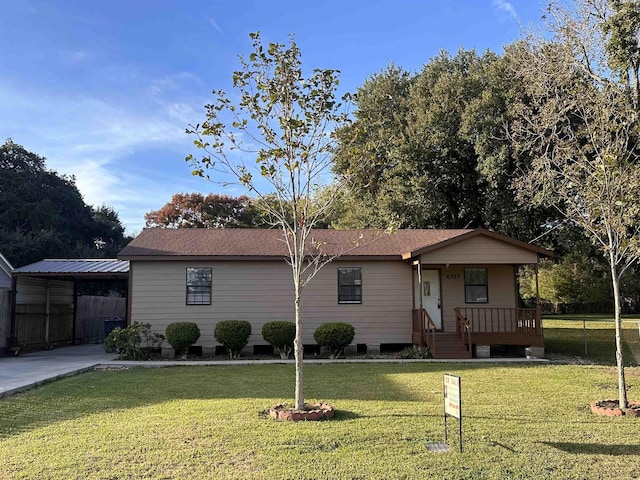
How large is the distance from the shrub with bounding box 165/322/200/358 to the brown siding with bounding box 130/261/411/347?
0.62 meters

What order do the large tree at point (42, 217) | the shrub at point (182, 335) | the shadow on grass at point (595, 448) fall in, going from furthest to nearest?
the large tree at point (42, 217), the shrub at point (182, 335), the shadow on grass at point (595, 448)

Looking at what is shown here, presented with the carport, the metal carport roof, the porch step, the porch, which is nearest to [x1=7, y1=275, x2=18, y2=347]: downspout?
the carport

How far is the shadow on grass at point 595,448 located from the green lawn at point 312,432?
0.01 meters

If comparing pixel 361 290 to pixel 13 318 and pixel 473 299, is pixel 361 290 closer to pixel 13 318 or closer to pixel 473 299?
pixel 473 299

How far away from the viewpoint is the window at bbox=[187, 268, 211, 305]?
14.8 metres

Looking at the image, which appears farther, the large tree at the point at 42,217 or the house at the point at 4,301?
the large tree at the point at 42,217

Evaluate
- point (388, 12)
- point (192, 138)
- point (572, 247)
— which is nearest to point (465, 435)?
point (192, 138)

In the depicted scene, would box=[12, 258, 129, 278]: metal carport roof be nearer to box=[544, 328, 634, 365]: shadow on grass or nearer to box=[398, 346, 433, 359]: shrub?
box=[398, 346, 433, 359]: shrub

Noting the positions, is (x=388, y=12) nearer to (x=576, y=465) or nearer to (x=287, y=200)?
(x=287, y=200)

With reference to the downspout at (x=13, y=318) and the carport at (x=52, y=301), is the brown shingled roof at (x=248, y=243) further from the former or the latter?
the downspout at (x=13, y=318)

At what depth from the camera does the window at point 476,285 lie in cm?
1538

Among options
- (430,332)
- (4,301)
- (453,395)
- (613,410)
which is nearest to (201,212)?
(4,301)

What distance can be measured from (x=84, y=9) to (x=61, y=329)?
11697 millimetres

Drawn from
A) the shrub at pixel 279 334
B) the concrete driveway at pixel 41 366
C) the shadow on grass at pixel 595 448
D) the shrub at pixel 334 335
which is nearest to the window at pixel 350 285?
the shrub at pixel 334 335
